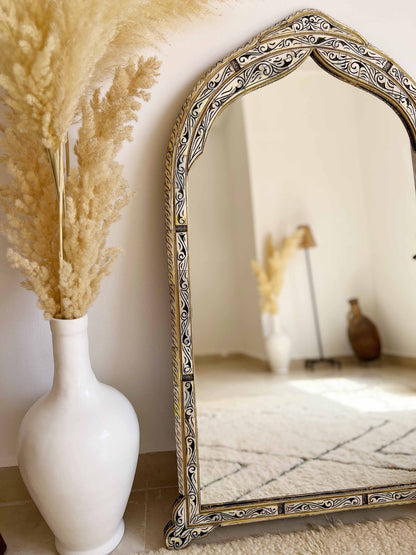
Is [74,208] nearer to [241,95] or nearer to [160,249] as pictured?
[160,249]

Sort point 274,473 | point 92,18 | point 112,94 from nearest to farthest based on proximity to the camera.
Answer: point 92,18 < point 112,94 < point 274,473

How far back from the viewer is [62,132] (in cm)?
101

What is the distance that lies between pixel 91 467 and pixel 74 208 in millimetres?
591

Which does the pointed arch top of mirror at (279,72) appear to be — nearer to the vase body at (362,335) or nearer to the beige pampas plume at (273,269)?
the beige pampas plume at (273,269)

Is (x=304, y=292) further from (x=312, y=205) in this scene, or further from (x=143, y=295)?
(x=143, y=295)

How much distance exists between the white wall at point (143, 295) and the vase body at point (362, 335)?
550mm

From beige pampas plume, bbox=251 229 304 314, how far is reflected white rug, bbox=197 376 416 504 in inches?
9.4

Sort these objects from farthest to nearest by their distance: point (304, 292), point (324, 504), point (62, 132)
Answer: point (304, 292) → point (324, 504) → point (62, 132)

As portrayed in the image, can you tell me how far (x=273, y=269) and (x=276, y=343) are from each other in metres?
0.21

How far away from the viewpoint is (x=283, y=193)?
1327 millimetres

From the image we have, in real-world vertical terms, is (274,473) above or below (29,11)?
below

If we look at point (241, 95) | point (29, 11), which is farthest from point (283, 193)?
point (29, 11)

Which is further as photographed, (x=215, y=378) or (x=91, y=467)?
(x=215, y=378)

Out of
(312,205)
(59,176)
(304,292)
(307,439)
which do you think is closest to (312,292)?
(304,292)
